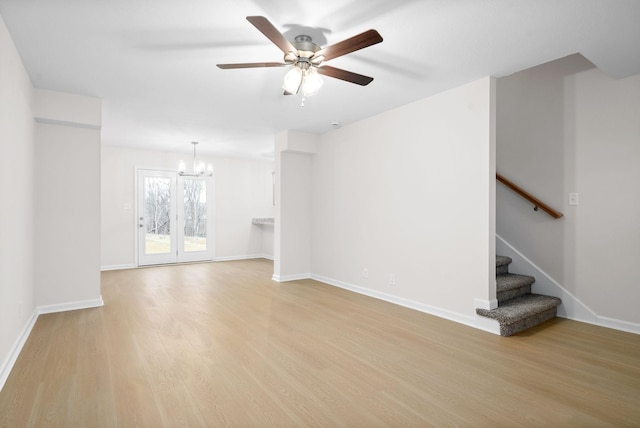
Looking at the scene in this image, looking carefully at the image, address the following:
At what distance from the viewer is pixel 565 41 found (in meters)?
2.57

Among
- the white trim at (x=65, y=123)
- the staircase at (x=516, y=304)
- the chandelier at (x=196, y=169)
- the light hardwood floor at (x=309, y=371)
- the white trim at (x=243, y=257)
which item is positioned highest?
the white trim at (x=65, y=123)

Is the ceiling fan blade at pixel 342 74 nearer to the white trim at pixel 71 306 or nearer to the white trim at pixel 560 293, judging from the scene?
the white trim at pixel 560 293

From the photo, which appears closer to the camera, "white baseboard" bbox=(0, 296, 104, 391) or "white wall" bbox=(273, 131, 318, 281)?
"white baseboard" bbox=(0, 296, 104, 391)

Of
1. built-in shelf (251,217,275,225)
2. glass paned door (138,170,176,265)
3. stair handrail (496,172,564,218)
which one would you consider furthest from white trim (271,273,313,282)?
stair handrail (496,172,564,218)

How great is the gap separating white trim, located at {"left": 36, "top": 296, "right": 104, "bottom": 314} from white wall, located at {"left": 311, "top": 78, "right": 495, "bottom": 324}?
3.22 metres

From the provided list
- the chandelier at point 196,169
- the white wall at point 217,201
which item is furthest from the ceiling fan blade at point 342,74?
the white wall at point 217,201

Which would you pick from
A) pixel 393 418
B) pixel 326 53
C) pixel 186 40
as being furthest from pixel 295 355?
pixel 186 40

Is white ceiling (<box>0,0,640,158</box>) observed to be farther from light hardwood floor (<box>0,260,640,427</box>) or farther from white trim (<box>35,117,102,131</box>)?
light hardwood floor (<box>0,260,640,427</box>)

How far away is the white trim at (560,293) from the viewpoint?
3324mm

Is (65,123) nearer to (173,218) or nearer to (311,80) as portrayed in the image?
(311,80)

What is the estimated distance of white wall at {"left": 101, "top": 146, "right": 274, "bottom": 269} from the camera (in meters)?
6.64

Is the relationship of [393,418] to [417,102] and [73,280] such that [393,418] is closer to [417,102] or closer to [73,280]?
[417,102]

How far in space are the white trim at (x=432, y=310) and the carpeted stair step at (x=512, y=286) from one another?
0.41 meters

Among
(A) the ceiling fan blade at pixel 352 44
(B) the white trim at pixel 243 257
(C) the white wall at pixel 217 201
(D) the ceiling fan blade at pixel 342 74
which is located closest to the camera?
(A) the ceiling fan blade at pixel 352 44
